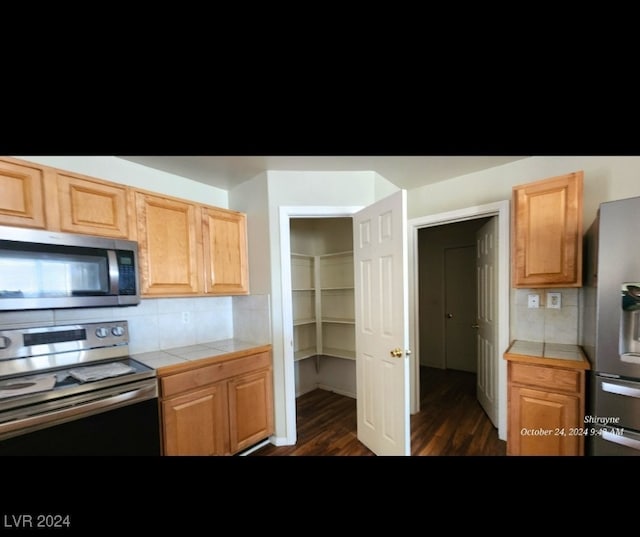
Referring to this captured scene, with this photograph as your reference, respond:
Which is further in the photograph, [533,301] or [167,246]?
[533,301]

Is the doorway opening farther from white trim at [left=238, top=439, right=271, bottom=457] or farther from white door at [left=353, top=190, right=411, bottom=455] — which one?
white trim at [left=238, top=439, right=271, bottom=457]

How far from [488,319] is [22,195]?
10.5ft

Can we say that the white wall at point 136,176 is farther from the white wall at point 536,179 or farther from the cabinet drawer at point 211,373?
the white wall at point 536,179

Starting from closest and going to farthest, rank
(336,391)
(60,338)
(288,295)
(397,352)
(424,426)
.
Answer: (60,338)
(397,352)
(288,295)
(424,426)
(336,391)

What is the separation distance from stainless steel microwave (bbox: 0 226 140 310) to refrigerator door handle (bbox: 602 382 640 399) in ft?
8.21

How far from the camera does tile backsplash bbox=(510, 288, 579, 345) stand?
1694 millimetres

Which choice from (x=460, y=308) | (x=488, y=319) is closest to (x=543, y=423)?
(x=488, y=319)

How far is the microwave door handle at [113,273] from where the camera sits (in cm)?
140

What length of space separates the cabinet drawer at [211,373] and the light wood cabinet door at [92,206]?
904 millimetres

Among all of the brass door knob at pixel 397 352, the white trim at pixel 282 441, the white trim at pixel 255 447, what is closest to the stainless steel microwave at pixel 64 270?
the white trim at pixel 255 447

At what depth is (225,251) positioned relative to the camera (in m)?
1.98

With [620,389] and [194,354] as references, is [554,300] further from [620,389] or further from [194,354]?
[194,354]
